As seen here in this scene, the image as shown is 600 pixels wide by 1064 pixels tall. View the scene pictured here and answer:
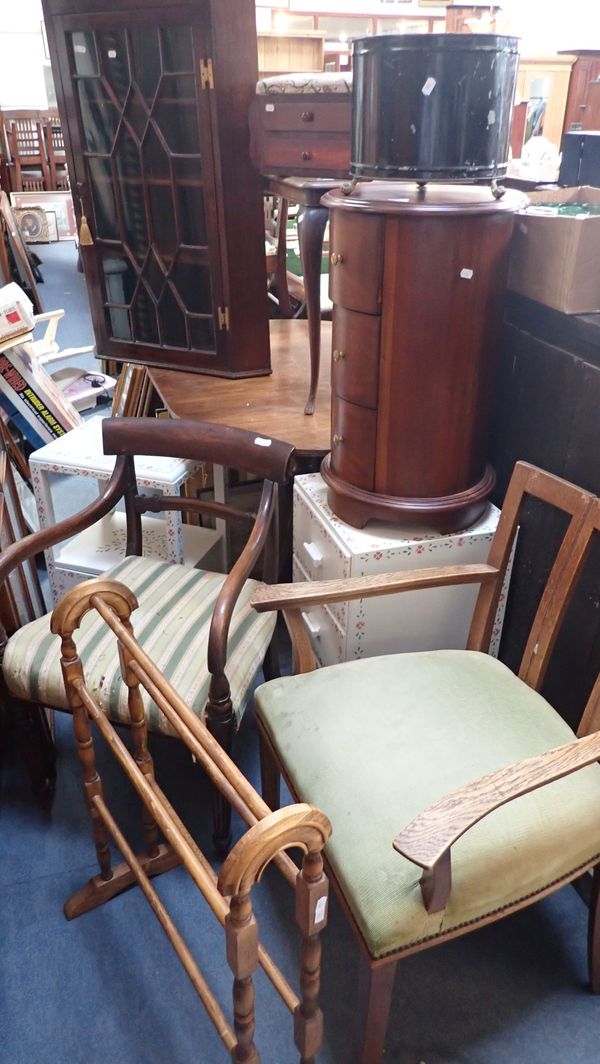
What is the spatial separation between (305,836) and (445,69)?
1145 mm

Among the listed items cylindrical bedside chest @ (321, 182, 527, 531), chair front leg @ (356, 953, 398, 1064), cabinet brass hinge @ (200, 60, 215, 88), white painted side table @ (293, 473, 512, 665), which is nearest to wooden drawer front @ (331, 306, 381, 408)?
cylindrical bedside chest @ (321, 182, 527, 531)

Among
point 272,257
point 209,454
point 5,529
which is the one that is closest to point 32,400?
point 5,529

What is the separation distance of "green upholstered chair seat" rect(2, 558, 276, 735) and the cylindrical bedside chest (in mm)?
349

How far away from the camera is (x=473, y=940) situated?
1.41 metres

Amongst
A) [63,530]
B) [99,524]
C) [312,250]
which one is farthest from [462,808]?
[99,524]

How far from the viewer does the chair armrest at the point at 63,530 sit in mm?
1498

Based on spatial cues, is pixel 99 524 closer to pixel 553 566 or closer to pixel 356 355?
pixel 356 355

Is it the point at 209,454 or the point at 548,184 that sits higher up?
the point at 548,184

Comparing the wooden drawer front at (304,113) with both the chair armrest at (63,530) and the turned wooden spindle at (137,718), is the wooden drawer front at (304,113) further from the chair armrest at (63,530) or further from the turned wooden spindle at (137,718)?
the turned wooden spindle at (137,718)

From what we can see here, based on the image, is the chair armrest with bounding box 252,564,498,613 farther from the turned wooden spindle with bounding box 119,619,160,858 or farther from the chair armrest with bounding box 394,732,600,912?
the chair armrest with bounding box 394,732,600,912

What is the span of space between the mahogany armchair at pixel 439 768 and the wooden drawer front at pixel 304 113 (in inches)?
40.4

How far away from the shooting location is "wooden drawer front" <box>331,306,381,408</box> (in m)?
1.41

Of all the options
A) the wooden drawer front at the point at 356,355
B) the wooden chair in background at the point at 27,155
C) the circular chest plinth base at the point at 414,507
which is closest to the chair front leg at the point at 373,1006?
the circular chest plinth base at the point at 414,507

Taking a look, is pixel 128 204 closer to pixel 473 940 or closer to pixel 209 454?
pixel 209 454
